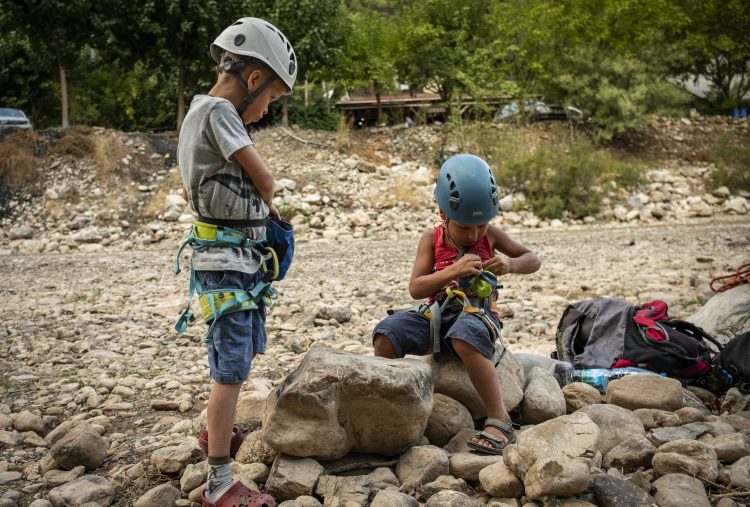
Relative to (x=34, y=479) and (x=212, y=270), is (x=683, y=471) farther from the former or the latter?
(x=34, y=479)

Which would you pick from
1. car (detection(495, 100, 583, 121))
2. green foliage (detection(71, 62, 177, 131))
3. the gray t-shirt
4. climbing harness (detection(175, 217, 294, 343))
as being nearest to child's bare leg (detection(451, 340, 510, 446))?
climbing harness (detection(175, 217, 294, 343))

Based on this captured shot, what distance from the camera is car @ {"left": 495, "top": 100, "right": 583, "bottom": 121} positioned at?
68.6 feet

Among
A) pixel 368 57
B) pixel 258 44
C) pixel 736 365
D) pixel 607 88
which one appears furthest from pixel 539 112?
pixel 258 44

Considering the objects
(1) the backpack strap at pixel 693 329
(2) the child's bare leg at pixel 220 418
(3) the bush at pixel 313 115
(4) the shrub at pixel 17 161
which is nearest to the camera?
(2) the child's bare leg at pixel 220 418

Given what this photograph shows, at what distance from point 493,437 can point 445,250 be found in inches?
44.3

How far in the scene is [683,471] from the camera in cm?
294

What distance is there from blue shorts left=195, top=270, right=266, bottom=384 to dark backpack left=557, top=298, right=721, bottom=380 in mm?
2508

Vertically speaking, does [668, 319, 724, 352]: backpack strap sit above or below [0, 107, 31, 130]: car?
below

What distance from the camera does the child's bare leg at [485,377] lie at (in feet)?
11.3

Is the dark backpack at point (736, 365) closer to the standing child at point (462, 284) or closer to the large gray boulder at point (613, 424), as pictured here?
the large gray boulder at point (613, 424)

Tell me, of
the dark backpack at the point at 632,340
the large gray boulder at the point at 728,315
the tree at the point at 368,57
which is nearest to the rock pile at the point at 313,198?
the tree at the point at 368,57

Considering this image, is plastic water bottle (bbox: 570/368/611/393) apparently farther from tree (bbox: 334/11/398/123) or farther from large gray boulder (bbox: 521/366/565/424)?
tree (bbox: 334/11/398/123)

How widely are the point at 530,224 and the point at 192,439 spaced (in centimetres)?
1195

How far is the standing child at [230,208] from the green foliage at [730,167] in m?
16.7
